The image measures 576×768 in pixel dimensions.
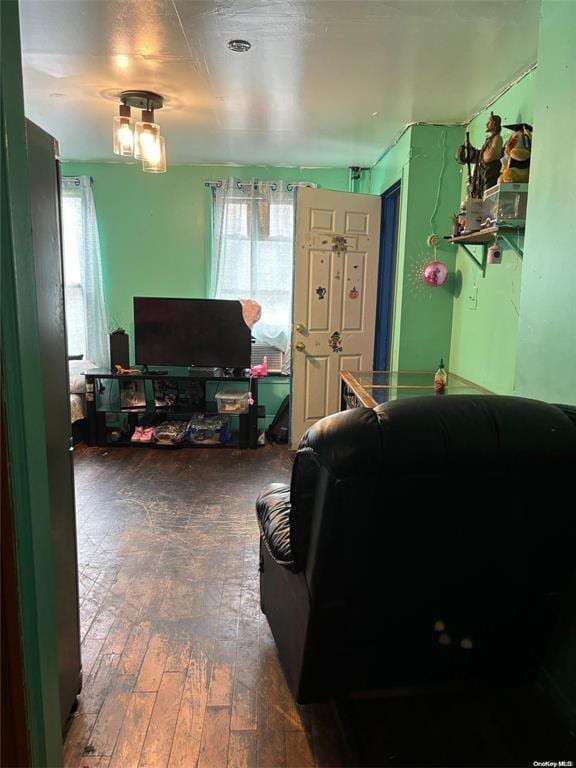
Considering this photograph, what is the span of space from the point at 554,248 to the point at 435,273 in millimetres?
1790

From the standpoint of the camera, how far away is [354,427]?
1.20 meters

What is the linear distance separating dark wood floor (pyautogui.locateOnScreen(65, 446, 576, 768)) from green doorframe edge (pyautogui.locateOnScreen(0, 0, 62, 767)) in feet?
2.15

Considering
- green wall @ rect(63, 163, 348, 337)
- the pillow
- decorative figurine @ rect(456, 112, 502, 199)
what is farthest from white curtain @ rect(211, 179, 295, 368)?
decorative figurine @ rect(456, 112, 502, 199)

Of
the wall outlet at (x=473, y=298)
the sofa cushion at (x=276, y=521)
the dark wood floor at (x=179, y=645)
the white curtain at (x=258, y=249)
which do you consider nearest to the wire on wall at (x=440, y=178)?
the wall outlet at (x=473, y=298)

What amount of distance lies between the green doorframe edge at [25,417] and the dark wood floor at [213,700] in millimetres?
654

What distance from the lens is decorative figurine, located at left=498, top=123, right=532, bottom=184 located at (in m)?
2.35

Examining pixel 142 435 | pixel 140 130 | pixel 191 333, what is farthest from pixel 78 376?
pixel 140 130

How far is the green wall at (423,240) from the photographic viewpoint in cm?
358

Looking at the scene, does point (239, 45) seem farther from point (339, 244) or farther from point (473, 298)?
point (339, 244)

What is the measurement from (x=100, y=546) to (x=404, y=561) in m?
2.08

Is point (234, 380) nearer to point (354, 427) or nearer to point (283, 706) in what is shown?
point (283, 706)

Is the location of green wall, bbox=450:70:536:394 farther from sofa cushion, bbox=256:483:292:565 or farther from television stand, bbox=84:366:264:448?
television stand, bbox=84:366:264:448

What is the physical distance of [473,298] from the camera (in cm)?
335

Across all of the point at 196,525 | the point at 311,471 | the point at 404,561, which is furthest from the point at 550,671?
the point at 196,525
